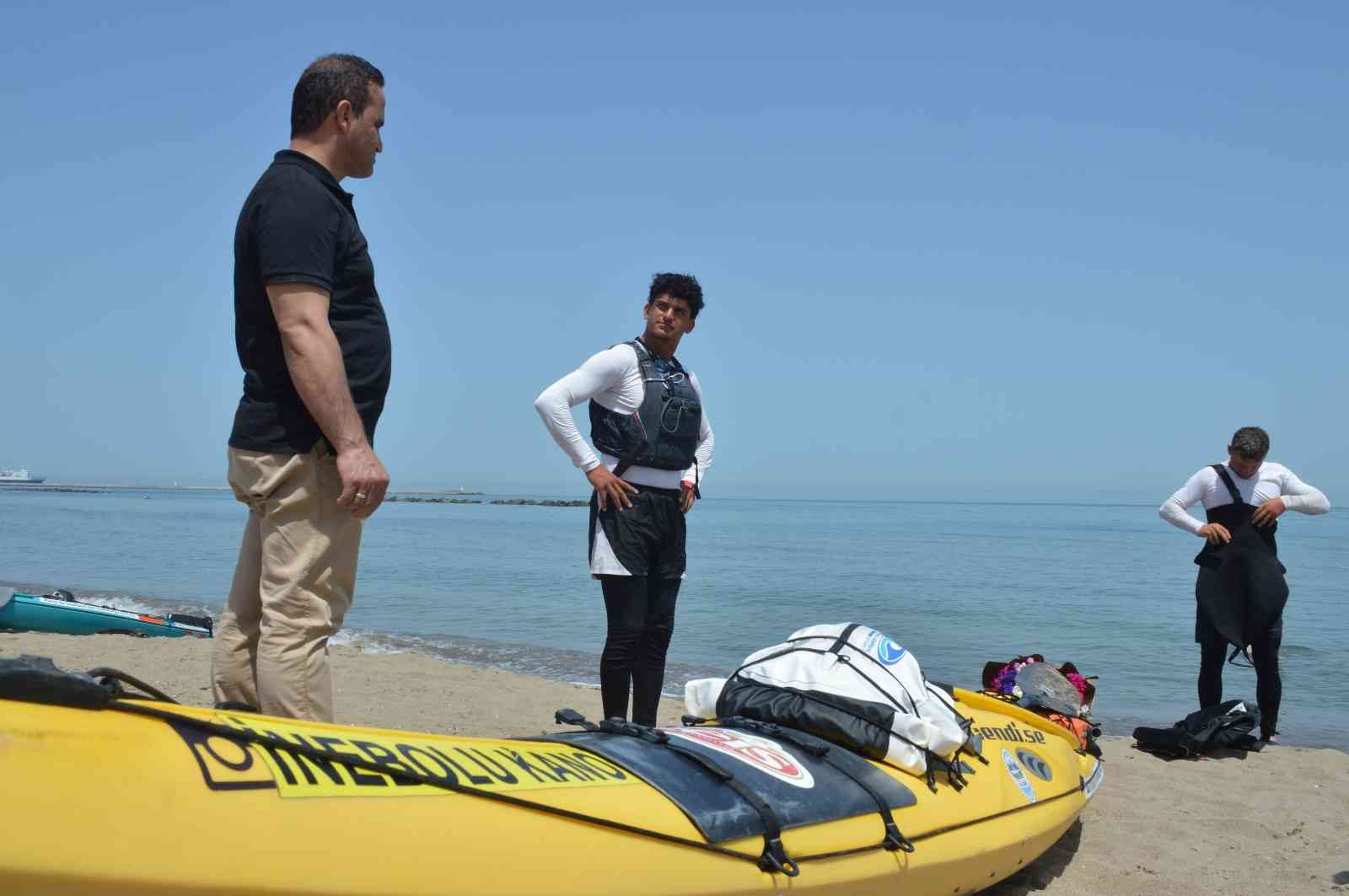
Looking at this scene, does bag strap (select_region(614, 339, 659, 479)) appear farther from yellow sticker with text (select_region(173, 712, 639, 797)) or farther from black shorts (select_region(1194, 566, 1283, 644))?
black shorts (select_region(1194, 566, 1283, 644))

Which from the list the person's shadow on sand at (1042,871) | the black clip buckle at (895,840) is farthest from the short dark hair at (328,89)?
the person's shadow on sand at (1042,871)

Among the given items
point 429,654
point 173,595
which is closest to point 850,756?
point 429,654

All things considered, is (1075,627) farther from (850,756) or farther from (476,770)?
(476,770)

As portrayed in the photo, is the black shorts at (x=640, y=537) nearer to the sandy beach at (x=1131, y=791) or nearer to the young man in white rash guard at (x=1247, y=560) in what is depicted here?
the sandy beach at (x=1131, y=791)

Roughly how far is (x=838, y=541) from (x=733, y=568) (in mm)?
11852

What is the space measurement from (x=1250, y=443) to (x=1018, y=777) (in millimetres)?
3455

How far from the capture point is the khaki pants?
2.68 m

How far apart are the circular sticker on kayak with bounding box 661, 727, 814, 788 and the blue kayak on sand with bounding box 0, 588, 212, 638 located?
7.73 m

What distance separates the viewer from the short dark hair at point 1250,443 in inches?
242

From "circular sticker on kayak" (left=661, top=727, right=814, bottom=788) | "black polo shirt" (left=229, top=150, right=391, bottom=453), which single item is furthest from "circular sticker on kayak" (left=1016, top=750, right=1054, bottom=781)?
"black polo shirt" (left=229, top=150, right=391, bottom=453)

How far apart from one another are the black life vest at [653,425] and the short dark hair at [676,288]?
23 cm

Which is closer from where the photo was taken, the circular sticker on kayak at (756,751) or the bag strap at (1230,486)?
the circular sticker on kayak at (756,751)

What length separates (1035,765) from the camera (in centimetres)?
394

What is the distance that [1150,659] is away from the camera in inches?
431
